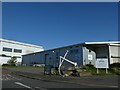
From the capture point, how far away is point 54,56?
60.3 m

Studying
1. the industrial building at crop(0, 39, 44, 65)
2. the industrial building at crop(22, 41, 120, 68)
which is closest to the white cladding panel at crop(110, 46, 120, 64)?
the industrial building at crop(22, 41, 120, 68)

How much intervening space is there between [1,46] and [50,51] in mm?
30628

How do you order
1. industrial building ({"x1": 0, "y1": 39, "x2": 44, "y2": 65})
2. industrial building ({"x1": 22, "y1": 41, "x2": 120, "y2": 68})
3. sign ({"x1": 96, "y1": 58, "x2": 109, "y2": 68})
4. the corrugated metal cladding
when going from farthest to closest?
industrial building ({"x1": 0, "y1": 39, "x2": 44, "y2": 65})
the corrugated metal cladding
industrial building ({"x1": 22, "y1": 41, "x2": 120, "y2": 68})
sign ({"x1": 96, "y1": 58, "x2": 109, "y2": 68})

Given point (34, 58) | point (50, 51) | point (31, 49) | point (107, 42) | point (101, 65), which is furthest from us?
point (31, 49)

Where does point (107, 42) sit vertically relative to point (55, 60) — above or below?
above

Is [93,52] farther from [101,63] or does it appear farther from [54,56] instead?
[101,63]

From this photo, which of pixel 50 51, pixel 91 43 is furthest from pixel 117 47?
pixel 50 51

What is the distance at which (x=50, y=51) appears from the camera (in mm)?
63281

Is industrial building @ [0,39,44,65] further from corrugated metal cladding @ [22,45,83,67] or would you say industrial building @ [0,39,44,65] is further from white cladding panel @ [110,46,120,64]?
white cladding panel @ [110,46,120,64]

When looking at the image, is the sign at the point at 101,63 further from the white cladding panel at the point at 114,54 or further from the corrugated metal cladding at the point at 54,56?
the corrugated metal cladding at the point at 54,56

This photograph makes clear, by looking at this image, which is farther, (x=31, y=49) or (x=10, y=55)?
(x=31, y=49)

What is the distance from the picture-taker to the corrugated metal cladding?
4819 centimetres

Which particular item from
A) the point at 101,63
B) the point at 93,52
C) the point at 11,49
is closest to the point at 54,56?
the point at 93,52

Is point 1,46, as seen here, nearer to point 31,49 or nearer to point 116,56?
point 31,49
